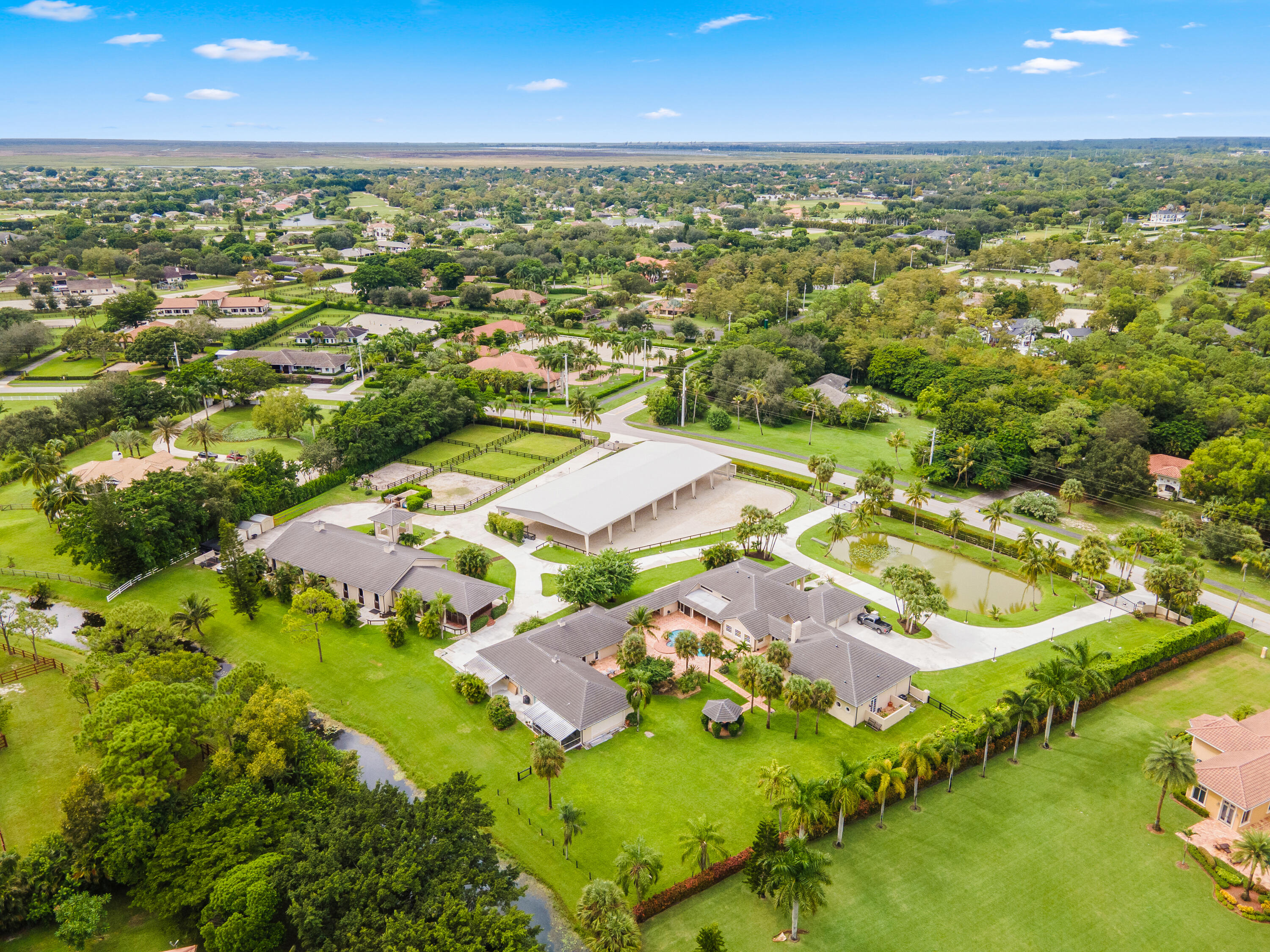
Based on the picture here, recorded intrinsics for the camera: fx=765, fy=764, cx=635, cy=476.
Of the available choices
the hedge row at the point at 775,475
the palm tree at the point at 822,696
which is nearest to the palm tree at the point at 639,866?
the palm tree at the point at 822,696

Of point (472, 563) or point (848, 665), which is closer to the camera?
point (848, 665)

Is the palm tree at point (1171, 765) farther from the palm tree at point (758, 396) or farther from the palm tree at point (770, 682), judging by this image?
the palm tree at point (758, 396)

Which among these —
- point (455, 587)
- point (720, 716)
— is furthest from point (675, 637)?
point (455, 587)

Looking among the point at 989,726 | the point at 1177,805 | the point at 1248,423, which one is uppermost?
the point at 1248,423

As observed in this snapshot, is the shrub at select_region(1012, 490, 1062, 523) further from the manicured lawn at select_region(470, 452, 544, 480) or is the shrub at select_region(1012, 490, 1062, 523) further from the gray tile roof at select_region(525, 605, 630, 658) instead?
the manicured lawn at select_region(470, 452, 544, 480)

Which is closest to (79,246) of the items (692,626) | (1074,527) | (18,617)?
(18,617)

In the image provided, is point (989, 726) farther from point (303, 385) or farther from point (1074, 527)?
point (303, 385)

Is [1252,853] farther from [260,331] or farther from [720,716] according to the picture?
[260,331]
